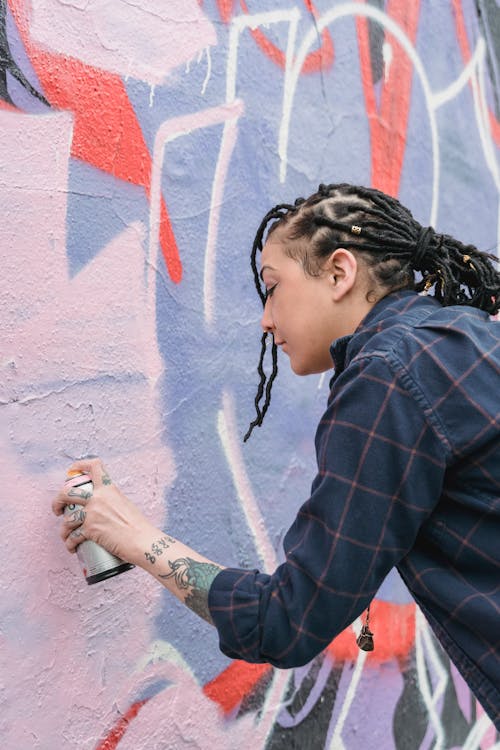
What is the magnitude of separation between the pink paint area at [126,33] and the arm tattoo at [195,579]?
1.08 metres

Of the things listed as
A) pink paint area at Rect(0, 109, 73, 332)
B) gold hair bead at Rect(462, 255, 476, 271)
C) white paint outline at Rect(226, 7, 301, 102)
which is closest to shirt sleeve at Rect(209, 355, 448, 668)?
gold hair bead at Rect(462, 255, 476, 271)

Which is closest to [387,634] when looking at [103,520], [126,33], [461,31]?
[103,520]

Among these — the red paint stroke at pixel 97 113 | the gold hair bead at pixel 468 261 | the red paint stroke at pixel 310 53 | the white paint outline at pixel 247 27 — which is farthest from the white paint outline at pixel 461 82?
the gold hair bead at pixel 468 261

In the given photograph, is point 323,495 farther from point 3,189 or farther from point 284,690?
point 284,690

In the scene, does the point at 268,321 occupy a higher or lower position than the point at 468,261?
lower

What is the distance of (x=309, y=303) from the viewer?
5.23 ft

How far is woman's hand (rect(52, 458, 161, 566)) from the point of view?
59.2 inches

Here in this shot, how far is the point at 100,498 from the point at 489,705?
0.75 m

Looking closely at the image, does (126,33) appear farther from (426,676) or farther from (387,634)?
(426,676)

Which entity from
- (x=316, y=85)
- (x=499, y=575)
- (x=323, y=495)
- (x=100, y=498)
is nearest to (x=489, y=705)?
(x=499, y=575)

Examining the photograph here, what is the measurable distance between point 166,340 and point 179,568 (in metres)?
0.71

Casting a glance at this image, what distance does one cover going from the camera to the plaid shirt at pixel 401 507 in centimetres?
130

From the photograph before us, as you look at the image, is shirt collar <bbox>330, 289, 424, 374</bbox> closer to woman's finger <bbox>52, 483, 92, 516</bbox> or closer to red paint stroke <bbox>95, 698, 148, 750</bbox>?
woman's finger <bbox>52, 483, 92, 516</bbox>

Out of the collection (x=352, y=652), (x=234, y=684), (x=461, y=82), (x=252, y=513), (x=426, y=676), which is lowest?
(x=426, y=676)
